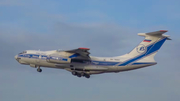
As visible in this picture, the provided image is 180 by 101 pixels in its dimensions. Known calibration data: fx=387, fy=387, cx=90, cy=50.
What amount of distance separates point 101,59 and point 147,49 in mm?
3235

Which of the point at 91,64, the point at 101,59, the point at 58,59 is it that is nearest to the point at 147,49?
the point at 101,59

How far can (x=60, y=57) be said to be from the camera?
→ 84.7ft

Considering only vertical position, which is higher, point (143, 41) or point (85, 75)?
point (143, 41)

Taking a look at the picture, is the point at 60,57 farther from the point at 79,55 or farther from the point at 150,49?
the point at 150,49

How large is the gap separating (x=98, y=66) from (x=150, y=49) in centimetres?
376

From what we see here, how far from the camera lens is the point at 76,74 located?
27.4 meters

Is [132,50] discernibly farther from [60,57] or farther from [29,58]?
[29,58]

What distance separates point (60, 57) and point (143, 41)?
585 centimetres

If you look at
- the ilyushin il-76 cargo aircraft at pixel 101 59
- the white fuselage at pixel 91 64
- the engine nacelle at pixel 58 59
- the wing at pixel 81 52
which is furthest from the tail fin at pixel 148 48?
the engine nacelle at pixel 58 59

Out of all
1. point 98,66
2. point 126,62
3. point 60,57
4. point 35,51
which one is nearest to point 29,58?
point 35,51

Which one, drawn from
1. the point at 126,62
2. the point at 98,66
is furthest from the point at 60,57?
the point at 126,62

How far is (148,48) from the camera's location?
87.1 feet

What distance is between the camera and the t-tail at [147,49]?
85.8 feet

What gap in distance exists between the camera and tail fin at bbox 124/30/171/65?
26.2 meters
